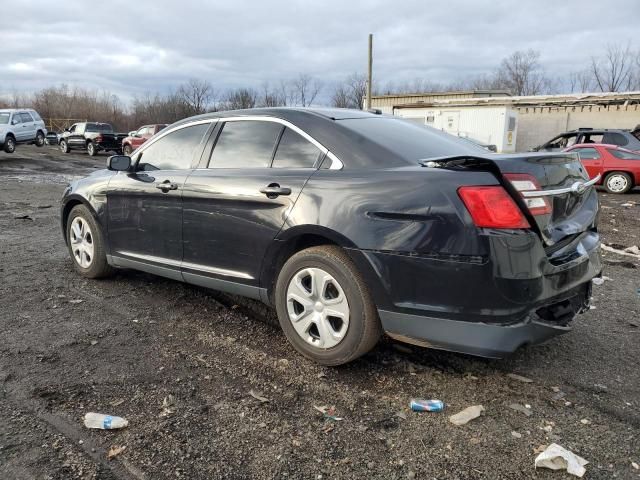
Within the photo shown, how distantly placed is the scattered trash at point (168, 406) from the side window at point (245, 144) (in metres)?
1.62

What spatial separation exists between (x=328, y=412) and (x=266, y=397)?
1.24 ft

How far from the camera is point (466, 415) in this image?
2748mm

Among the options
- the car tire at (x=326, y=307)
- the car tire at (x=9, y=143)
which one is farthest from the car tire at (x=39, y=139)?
the car tire at (x=326, y=307)

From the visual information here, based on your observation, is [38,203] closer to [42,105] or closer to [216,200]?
[216,200]

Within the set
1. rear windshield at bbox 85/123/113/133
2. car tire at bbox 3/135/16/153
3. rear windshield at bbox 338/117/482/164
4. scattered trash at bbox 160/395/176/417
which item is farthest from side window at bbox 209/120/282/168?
rear windshield at bbox 85/123/113/133

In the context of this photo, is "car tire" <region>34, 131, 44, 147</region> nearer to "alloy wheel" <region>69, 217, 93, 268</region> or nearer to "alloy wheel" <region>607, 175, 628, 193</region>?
"alloy wheel" <region>69, 217, 93, 268</region>

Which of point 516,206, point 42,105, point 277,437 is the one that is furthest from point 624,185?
point 42,105

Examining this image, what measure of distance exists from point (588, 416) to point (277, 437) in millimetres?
1637

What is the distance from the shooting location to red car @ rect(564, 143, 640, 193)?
12961 mm

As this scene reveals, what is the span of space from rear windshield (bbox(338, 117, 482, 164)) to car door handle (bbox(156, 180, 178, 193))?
4.75 ft

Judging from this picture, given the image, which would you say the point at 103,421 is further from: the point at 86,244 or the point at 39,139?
the point at 39,139

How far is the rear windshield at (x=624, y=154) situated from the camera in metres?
13.0

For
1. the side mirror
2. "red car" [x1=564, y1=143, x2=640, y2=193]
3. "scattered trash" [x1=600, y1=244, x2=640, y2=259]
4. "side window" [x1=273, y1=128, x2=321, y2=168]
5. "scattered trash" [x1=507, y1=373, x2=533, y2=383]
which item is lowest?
"scattered trash" [x1=507, y1=373, x2=533, y2=383]

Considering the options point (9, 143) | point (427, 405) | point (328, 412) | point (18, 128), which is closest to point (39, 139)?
point (18, 128)
